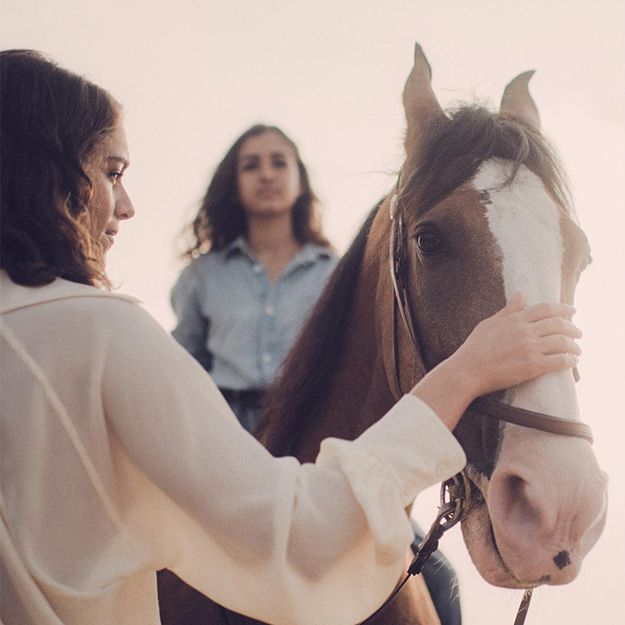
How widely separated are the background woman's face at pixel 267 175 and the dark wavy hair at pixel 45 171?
2226 millimetres

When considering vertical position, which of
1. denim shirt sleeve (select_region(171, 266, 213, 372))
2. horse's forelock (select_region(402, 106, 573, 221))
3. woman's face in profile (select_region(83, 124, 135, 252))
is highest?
horse's forelock (select_region(402, 106, 573, 221))

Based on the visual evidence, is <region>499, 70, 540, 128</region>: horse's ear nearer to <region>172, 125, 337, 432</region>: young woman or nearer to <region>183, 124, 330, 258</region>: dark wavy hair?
<region>172, 125, 337, 432</region>: young woman

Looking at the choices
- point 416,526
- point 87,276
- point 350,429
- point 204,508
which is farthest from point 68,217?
point 416,526

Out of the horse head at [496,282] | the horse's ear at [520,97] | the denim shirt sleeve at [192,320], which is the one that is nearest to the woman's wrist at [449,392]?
the horse head at [496,282]

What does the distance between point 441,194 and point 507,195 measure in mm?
201

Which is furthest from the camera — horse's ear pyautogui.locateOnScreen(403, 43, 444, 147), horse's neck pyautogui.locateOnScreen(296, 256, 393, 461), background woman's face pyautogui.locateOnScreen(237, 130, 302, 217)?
background woman's face pyautogui.locateOnScreen(237, 130, 302, 217)

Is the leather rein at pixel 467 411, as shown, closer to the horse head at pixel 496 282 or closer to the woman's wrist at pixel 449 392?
the horse head at pixel 496 282

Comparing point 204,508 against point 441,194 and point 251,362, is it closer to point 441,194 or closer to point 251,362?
point 441,194

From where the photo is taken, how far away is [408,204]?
6.36 ft

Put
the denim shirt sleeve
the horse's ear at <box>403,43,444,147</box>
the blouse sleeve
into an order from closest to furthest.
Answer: the blouse sleeve, the horse's ear at <box>403,43,444,147</box>, the denim shirt sleeve

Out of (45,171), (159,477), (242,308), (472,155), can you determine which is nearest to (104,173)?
(45,171)

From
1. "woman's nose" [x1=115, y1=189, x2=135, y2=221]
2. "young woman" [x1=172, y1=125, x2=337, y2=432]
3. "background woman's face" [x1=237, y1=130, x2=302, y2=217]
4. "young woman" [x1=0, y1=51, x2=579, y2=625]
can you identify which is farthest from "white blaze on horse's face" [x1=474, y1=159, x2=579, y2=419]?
"background woman's face" [x1=237, y1=130, x2=302, y2=217]

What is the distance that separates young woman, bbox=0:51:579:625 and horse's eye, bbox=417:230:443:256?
2.15 ft

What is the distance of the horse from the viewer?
1.29 meters
